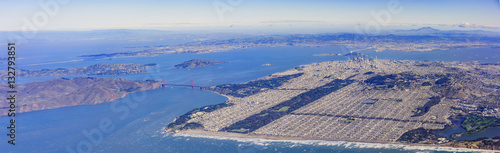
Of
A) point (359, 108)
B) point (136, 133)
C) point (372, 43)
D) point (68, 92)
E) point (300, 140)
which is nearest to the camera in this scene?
point (300, 140)

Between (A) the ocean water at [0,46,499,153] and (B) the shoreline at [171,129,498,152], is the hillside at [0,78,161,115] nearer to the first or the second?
(A) the ocean water at [0,46,499,153]

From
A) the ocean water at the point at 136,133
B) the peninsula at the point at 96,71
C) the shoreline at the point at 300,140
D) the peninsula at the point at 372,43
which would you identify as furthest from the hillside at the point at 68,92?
the peninsula at the point at 372,43

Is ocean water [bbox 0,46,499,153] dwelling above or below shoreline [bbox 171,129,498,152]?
below

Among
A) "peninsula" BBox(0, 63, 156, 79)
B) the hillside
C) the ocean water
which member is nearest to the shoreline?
the ocean water

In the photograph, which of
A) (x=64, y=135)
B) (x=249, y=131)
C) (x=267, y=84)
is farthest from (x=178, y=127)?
(x=267, y=84)

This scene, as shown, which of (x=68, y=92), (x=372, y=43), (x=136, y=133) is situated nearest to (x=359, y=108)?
(x=136, y=133)

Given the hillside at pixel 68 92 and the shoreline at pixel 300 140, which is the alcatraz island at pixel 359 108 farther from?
the hillside at pixel 68 92

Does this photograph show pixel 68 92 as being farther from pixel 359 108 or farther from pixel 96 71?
pixel 359 108

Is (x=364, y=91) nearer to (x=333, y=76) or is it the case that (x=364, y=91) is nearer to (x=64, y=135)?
(x=333, y=76)
